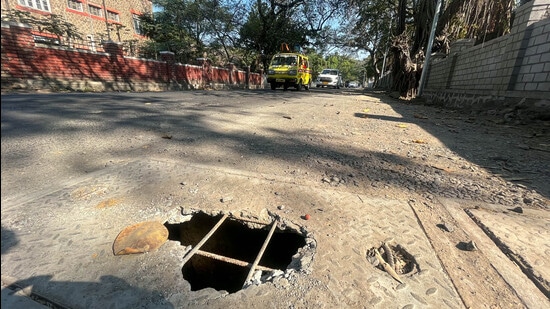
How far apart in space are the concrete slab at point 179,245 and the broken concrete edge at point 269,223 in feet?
0.07

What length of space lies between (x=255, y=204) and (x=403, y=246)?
1.00 metres

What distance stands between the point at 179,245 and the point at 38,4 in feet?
78.5

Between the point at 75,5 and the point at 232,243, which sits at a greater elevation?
the point at 75,5

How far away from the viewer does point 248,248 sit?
6.61ft

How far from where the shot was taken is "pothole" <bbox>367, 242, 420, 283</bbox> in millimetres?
1417

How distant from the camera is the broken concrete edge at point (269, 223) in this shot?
4.45 feet

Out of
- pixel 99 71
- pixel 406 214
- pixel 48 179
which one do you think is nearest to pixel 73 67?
pixel 99 71

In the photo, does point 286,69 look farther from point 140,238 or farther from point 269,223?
point 140,238

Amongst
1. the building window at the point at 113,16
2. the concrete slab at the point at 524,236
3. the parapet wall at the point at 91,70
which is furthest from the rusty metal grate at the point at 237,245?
the building window at the point at 113,16

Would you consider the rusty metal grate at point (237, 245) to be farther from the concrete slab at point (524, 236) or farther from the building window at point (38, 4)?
the building window at point (38, 4)

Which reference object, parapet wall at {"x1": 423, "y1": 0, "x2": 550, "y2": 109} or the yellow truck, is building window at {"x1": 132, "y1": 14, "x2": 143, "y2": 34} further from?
parapet wall at {"x1": 423, "y1": 0, "x2": 550, "y2": 109}

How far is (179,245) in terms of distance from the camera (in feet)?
5.02

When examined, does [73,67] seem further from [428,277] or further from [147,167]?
[428,277]

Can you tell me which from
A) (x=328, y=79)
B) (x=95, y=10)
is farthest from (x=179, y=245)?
(x=328, y=79)
